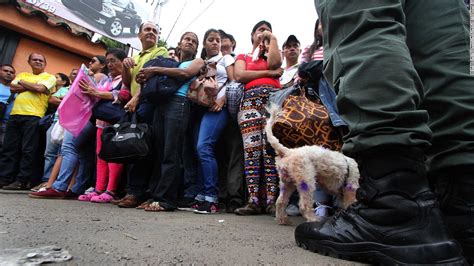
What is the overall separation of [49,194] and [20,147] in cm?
188

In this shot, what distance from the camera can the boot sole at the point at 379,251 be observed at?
0.88 meters

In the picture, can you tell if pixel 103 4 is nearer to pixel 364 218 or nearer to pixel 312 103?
pixel 312 103

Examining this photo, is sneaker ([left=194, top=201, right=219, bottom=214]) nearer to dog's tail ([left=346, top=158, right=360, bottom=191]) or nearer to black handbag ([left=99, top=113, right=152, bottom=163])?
black handbag ([left=99, top=113, right=152, bottom=163])

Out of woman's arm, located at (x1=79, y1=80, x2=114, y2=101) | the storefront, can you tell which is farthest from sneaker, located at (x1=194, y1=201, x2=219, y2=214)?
the storefront

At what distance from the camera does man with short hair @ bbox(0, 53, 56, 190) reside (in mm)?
4777

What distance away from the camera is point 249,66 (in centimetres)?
336

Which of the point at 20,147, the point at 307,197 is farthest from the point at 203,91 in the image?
the point at 20,147

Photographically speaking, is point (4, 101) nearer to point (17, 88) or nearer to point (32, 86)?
point (17, 88)

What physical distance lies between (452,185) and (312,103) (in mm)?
1463

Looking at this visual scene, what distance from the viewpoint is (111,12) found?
500 inches

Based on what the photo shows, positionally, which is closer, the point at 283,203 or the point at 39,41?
the point at 283,203

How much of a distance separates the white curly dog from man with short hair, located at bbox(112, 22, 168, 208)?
1536 millimetres

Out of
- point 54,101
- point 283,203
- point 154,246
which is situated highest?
point 54,101

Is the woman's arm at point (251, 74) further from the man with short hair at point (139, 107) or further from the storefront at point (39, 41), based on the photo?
the storefront at point (39, 41)
